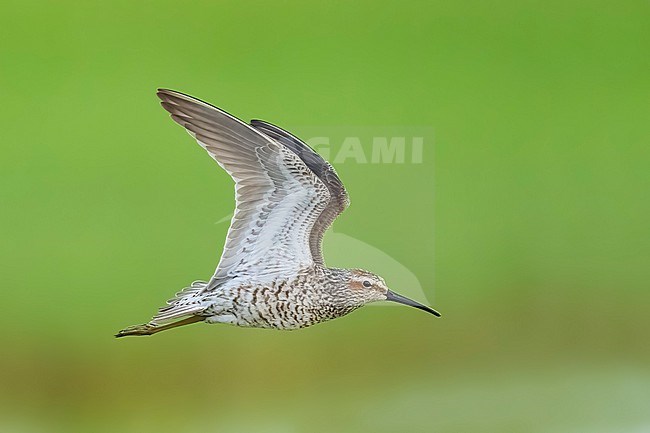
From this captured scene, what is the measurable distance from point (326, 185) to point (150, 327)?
555 millimetres

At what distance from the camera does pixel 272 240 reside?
171cm

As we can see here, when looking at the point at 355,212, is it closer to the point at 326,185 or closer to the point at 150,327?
the point at 326,185

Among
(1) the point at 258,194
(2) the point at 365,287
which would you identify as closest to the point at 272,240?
(1) the point at 258,194

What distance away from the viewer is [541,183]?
2.20m

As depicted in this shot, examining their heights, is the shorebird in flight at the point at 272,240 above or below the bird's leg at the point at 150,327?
above

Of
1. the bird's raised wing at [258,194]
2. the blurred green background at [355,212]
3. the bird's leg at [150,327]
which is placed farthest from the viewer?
the blurred green background at [355,212]

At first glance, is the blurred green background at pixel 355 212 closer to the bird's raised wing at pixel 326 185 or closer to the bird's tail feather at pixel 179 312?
the bird's tail feather at pixel 179 312

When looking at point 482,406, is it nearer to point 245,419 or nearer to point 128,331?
point 245,419

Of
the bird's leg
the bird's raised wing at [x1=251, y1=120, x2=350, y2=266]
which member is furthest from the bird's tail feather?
the bird's raised wing at [x1=251, y1=120, x2=350, y2=266]

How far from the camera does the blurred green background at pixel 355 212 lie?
2033 millimetres

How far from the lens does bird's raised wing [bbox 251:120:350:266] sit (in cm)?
170

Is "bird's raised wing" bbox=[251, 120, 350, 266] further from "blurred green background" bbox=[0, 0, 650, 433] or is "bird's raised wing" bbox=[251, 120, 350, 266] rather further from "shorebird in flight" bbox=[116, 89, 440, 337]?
"blurred green background" bbox=[0, 0, 650, 433]

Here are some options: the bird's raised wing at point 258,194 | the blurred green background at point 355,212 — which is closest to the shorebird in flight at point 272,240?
the bird's raised wing at point 258,194

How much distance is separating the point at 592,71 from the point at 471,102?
0.35 meters
